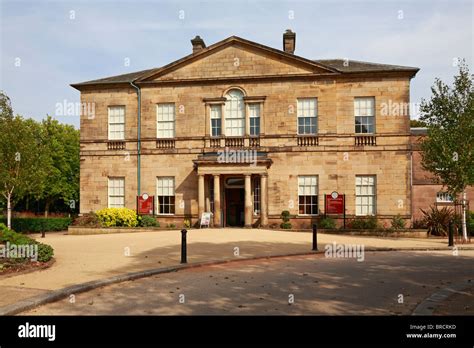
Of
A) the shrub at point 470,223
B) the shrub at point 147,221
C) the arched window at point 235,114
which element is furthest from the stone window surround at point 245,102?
the shrub at point 470,223

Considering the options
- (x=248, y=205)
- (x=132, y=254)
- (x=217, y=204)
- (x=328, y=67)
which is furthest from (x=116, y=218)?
(x=328, y=67)

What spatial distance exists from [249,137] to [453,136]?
37.5ft

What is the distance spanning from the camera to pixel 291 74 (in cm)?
2750

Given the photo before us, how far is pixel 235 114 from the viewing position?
28.3 metres

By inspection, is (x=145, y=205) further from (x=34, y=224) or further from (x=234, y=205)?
(x=34, y=224)

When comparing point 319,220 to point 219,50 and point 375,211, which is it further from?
point 219,50

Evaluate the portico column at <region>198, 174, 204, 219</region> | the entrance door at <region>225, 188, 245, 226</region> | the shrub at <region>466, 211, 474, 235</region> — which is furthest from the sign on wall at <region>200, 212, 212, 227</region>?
the shrub at <region>466, 211, 474, 235</region>

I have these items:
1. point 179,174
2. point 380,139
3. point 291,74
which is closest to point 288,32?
point 291,74

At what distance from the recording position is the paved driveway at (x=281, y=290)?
730cm

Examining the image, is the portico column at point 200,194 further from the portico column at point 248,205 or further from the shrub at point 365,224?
the shrub at point 365,224

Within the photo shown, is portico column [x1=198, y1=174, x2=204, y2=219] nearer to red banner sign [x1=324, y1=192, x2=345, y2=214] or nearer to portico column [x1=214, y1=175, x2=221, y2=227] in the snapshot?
portico column [x1=214, y1=175, x2=221, y2=227]

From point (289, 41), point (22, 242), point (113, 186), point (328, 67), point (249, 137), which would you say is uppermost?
point (289, 41)

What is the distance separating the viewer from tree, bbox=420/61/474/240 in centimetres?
2152

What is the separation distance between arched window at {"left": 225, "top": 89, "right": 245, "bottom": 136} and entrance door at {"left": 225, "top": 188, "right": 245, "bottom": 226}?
145 inches
